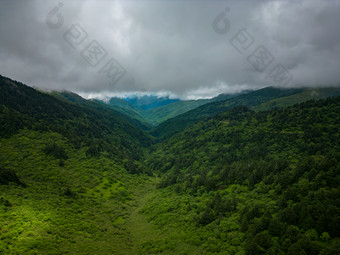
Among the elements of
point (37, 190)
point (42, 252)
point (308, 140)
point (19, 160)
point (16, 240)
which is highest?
point (19, 160)

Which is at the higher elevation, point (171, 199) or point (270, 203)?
point (171, 199)

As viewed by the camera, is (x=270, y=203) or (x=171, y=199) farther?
(x=171, y=199)

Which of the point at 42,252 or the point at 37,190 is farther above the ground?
the point at 37,190

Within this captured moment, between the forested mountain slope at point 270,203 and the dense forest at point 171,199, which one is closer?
the forested mountain slope at point 270,203

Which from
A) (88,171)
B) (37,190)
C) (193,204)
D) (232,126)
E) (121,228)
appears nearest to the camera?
(121,228)

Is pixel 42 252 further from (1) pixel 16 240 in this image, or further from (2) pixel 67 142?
(2) pixel 67 142

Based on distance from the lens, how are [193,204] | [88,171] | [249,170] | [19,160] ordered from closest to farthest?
[193,204] → [249,170] → [19,160] → [88,171]

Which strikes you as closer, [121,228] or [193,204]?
[121,228]

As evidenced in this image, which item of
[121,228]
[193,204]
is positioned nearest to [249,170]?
[193,204]

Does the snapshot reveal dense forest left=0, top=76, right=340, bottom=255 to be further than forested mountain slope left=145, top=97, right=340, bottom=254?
Yes

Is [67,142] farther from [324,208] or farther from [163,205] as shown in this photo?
[324,208]

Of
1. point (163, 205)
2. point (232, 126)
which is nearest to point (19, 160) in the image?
point (163, 205)
